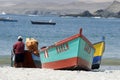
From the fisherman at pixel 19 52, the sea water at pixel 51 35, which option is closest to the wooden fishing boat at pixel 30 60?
the fisherman at pixel 19 52

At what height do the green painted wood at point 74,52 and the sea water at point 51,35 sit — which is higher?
the green painted wood at point 74,52

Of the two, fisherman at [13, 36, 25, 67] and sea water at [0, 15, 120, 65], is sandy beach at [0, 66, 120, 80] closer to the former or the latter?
fisherman at [13, 36, 25, 67]

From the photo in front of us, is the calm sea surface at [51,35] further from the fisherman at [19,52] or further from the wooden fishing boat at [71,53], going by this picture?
the wooden fishing boat at [71,53]

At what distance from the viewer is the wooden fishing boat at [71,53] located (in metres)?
22.3

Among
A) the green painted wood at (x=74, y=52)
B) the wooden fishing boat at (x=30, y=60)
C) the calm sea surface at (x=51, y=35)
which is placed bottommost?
the calm sea surface at (x=51, y=35)

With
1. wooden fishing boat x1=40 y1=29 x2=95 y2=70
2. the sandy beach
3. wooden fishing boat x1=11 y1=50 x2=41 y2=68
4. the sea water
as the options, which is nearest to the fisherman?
wooden fishing boat x1=11 y1=50 x2=41 y2=68

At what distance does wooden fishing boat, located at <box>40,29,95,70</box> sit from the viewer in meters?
22.3

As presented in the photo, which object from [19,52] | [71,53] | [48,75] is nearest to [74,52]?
[71,53]

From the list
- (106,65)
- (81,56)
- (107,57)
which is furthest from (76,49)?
(107,57)

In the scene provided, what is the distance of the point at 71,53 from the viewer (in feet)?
73.7

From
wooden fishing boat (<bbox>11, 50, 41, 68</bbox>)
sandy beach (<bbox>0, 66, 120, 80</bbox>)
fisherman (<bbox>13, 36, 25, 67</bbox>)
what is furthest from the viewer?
wooden fishing boat (<bbox>11, 50, 41, 68</bbox>)

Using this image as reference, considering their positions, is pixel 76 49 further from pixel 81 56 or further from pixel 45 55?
pixel 45 55

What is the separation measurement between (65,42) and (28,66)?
2.55 m

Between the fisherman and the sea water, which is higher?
the fisherman
